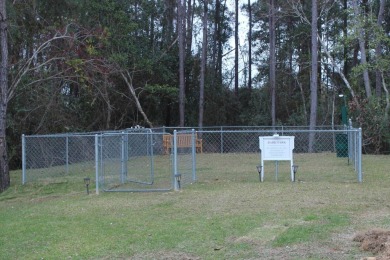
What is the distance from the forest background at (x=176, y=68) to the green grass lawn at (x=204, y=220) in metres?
5.60

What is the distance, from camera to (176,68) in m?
35.8

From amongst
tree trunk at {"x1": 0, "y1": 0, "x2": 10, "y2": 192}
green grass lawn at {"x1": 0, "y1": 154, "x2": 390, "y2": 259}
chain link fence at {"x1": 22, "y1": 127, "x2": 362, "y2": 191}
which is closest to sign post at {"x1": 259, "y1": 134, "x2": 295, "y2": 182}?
chain link fence at {"x1": 22, "y1": 127, "x2": 362, "y2": 191}

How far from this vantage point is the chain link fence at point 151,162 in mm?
13395

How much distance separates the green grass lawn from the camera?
703 centimetres

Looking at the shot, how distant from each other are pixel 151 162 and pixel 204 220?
4861 millimetres

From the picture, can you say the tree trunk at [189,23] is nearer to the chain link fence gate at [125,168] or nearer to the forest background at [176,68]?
the forest background at [176,68]

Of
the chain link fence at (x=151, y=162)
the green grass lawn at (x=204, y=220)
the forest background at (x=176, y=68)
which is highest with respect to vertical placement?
the forest background at (x=176, y=68)

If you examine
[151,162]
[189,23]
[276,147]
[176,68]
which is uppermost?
[189,23]

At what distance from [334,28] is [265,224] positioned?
34551 mm

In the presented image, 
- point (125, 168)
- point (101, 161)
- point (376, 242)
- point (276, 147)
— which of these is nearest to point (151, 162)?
point (125, 168)

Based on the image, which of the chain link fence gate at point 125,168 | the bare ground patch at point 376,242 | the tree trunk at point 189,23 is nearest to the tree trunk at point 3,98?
the chain link fence gate at point 125,168

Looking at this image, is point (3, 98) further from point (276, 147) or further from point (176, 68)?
point (176, 68)

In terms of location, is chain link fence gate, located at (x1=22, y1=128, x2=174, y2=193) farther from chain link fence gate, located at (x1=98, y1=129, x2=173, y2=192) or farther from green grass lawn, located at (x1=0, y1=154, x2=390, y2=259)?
green grass lawn, located at (x1=0, y1=154, x2=390, y2=259)

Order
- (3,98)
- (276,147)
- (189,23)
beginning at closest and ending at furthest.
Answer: (276,147) → (3,98) → (189,23)
